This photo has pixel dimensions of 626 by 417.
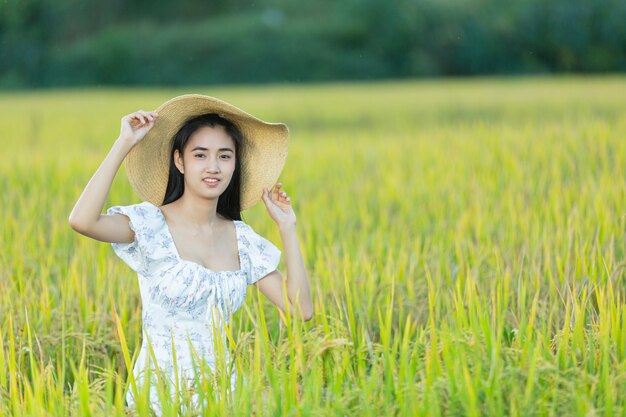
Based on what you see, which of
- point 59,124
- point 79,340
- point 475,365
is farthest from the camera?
point 59,124

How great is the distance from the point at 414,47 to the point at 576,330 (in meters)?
26.5

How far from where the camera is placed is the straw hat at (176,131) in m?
1.90

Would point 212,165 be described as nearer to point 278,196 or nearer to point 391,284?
point 278,196

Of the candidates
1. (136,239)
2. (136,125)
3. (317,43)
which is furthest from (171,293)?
(317,43)

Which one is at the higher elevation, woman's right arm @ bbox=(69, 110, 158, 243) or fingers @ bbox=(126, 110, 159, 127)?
fingers @ bbox=(126, 110, 159, 127)

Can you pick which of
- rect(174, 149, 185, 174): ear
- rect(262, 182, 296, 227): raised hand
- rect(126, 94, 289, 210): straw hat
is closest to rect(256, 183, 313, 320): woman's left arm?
rect(262, 182, 296, 227): raised hand

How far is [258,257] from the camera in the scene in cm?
193

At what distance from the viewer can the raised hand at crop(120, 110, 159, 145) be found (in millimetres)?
1785

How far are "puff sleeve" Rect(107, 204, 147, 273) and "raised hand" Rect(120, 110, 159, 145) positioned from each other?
0.15m

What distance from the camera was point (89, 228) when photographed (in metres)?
1.75

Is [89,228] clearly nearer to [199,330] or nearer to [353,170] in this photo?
[199,330]

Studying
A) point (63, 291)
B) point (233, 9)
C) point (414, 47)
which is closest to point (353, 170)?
point (63, 291)

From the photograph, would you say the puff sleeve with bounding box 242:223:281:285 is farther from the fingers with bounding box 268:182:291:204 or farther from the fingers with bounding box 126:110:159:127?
the fingers with bounding box 126:110:159:127

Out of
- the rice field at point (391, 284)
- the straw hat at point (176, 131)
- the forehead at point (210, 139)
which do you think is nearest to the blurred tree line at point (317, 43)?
the rice field at point (391, 284)
